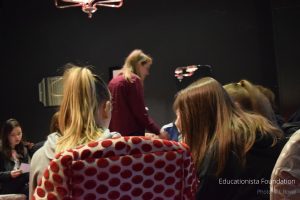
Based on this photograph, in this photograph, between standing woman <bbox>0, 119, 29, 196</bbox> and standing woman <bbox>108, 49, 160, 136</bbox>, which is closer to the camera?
standing woman <bbox>108, 49, 160, 136</bbox>

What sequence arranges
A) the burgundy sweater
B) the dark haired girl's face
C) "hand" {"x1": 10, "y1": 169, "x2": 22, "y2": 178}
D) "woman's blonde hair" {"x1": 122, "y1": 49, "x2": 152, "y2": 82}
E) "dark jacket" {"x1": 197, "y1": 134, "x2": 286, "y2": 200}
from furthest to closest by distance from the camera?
the dark haired girl's face, "hand" {"x1": 10, "y1": 169, "x2": 22, "y2": 178}, "woman's blonde hair" {"x1": 122, "y1": 49, "x2": 152, "y2": 82}, the burgundy sweater, "dark jacket" {"x1": 197, "y1": 134, "x2": 286, "y2": 200}

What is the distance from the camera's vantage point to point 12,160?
4781 mm

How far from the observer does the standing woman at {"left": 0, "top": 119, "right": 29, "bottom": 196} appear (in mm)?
4441

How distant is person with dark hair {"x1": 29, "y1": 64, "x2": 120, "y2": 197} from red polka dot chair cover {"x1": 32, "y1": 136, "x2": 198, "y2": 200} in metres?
0.65

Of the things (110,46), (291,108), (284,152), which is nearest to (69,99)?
(284,152)

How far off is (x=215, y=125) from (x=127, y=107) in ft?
6.34

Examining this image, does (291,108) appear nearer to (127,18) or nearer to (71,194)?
(127,18)

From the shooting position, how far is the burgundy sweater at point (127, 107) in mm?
3627

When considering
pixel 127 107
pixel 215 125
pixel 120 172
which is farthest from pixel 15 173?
pixel 120 172

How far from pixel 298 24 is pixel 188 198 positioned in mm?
4603

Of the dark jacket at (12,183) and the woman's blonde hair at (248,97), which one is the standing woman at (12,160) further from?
the woman's blonde hair at (248,97)

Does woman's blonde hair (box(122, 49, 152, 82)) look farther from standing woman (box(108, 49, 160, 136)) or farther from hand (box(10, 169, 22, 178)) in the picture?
hand (box(10, 169, 22, 178))

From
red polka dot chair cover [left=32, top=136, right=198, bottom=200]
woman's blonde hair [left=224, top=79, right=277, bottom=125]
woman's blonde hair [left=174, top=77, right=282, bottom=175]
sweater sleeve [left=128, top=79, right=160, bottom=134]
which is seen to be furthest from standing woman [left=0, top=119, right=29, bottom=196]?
red polka dot chair cover [left=32, top=136, right=198, bottom=200]

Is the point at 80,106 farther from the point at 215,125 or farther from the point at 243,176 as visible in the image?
the point at 243,176
